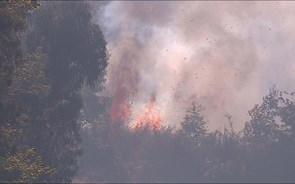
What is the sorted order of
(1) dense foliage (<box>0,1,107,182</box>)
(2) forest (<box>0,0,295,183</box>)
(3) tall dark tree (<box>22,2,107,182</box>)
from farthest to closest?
(3) tall dark tree (<box>22,2,107,182</box>) → (1) dense foliage (<box>0,1,107,182</box>) → (2) forest (<box>0,0,295,183</box>)

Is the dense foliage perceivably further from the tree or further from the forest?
the tree

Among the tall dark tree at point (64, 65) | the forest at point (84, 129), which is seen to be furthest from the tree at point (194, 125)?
the tall dark tree at point (64, 65)

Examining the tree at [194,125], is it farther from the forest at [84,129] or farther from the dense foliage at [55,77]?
the dense foliage at [55,77]

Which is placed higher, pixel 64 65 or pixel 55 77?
pixel 64 65

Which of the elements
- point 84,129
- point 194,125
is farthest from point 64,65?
point 194,125

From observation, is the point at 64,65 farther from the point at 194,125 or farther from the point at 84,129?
the point at 194,125

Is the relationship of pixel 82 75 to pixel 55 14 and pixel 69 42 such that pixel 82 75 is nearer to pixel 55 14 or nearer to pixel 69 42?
pixel 69 42

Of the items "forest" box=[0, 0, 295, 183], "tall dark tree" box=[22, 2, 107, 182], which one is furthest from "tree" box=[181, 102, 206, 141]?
"tall dark tree" box=[22, 2, 107, 182]

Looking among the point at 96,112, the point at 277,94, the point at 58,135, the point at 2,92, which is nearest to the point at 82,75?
the point at 58,135
